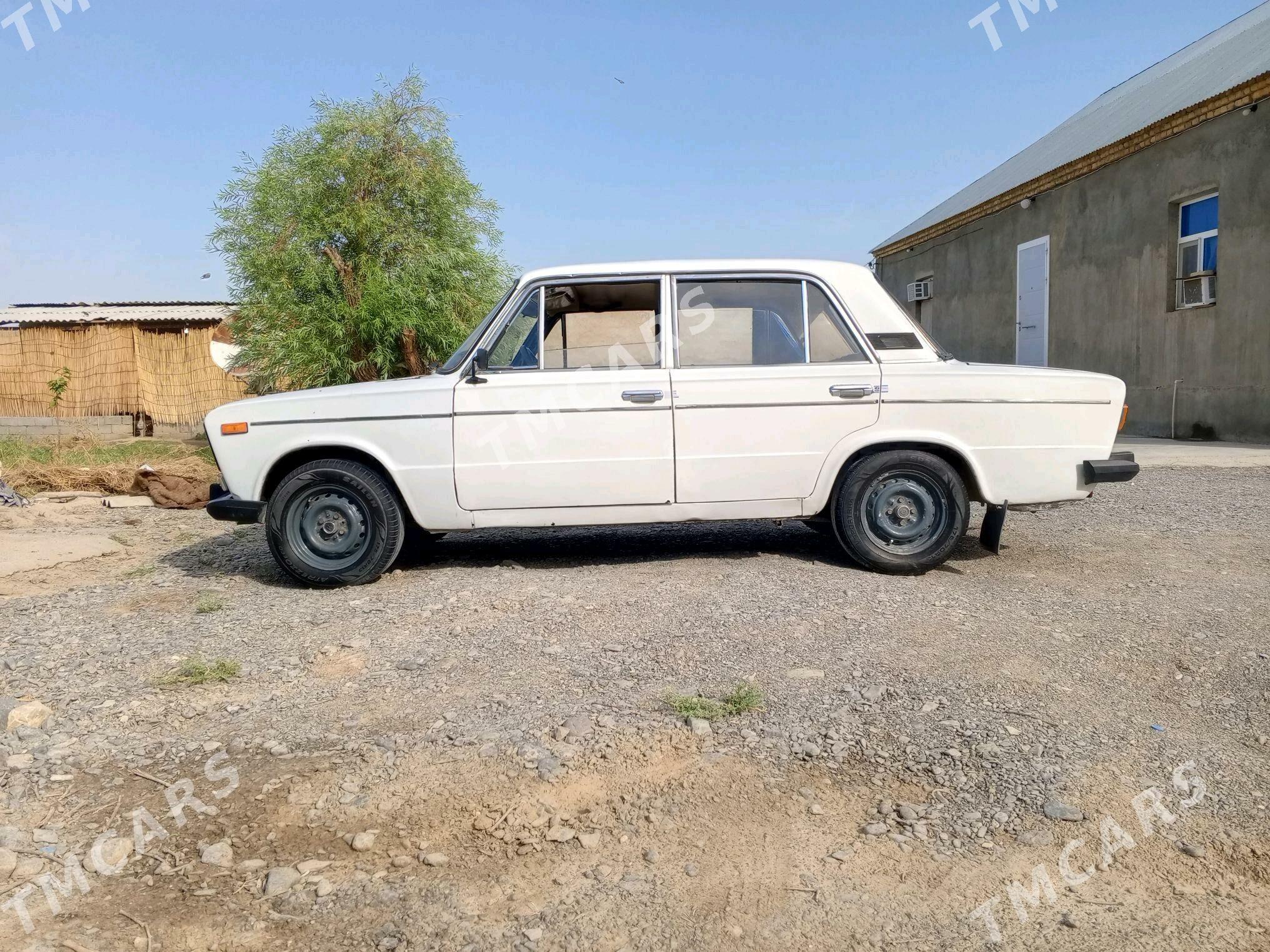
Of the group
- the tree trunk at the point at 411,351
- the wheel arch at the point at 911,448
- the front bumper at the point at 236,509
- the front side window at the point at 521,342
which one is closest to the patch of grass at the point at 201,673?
the front bumper at the point at 236,509

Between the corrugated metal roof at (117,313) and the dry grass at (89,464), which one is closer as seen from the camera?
the dry grass at (89,464)

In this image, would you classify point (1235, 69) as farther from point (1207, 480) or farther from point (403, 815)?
point (403, 815)

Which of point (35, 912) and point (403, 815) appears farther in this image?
point (403, 815)

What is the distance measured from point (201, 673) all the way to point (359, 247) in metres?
10.6

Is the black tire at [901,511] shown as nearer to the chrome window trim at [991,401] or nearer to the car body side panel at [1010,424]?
the car body side panel at [1010,424]

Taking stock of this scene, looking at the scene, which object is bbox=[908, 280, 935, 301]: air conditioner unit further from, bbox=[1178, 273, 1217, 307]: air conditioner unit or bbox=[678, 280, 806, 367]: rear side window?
bbox=[678, 280, 806, 367]: rear side window

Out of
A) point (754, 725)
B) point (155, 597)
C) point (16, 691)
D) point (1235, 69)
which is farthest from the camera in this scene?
point (1235, 69)

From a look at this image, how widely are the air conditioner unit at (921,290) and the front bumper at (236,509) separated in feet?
60.1

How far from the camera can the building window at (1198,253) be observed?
12625mm

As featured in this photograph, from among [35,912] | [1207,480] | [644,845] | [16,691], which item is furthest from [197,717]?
[1207,480]

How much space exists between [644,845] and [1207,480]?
8091 millimetres

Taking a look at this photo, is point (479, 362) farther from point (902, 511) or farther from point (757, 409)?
point (902, 511)

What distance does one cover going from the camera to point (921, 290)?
70.0 ft

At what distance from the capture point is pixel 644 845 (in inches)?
96.6
